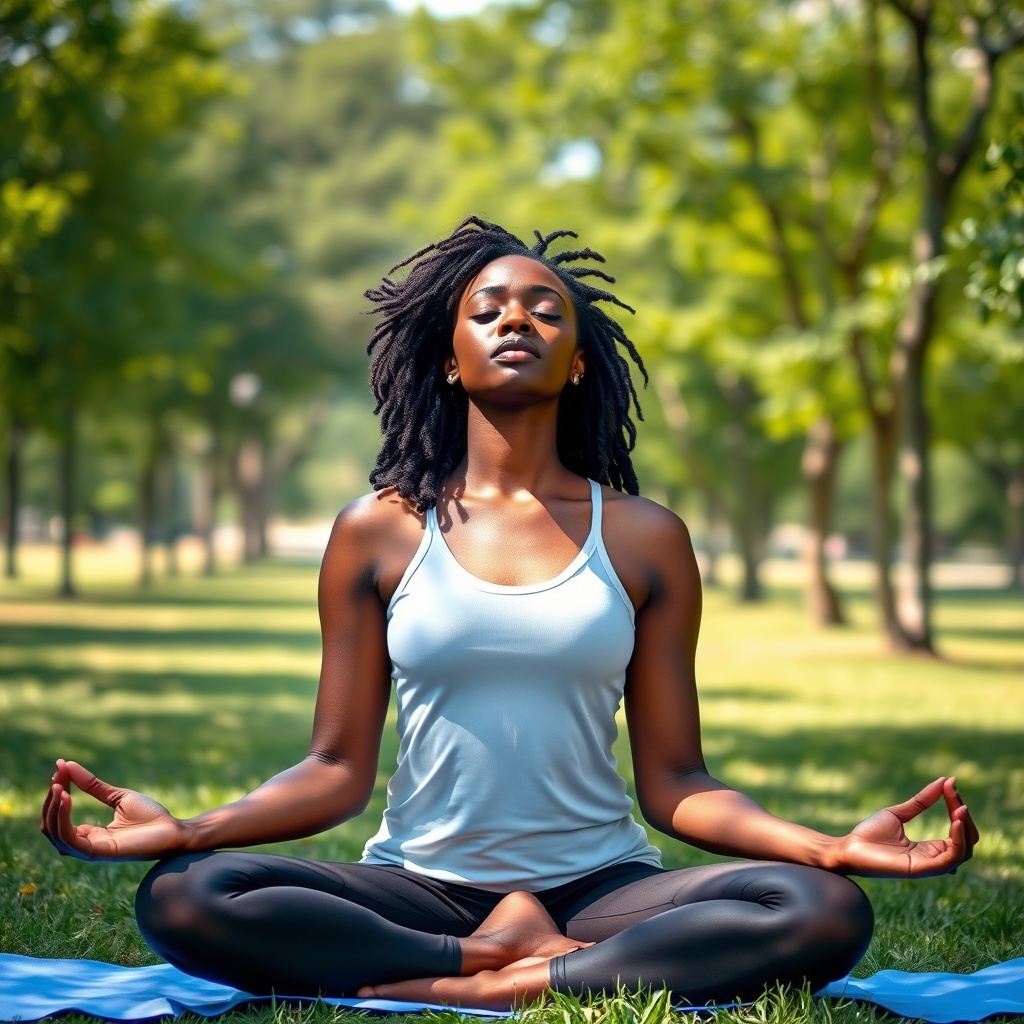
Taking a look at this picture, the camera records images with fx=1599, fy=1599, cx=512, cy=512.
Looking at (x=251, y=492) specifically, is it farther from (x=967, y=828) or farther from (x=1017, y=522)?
(x=967, y=828)

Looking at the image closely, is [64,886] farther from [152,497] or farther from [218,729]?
[152,497]

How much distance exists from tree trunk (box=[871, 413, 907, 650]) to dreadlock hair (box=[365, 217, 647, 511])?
1405 centimetres

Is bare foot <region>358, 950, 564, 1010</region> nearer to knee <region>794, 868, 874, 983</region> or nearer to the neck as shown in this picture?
knee <region>794, 868, 874, 983</region>

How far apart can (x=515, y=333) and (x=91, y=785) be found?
1.42m

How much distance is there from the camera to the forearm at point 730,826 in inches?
139

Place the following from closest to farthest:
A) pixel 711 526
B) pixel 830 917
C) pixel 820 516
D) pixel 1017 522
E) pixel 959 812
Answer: pixel 959 812 → pixel 830 917 → pixel 820 516 → pixel 711 526 → pixel 1017 522

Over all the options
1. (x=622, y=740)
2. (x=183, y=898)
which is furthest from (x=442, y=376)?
(x=622, y=740)

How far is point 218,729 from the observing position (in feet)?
36.3

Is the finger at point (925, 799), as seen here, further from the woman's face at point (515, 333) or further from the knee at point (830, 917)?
the woman's face at point (515, 333)

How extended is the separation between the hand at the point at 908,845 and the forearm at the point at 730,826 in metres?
0.07

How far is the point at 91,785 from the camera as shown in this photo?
3307mm

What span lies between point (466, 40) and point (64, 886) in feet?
75.2

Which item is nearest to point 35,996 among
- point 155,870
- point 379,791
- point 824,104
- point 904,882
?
point 155,870

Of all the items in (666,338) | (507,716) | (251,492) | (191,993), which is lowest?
(191,993)
